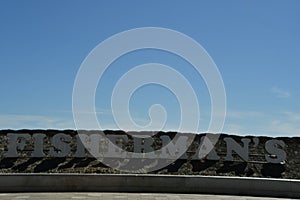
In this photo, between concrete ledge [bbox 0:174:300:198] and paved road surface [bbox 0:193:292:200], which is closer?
paved road surface [bbox 0:193:292:200]

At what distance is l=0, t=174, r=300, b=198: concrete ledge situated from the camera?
13.4 metres

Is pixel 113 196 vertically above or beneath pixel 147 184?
beneath

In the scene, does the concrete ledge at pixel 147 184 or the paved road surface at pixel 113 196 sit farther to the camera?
the concrete ledge at pixel 147 184

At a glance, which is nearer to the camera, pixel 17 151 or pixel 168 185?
pixel 168 185

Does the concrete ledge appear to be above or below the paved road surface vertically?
above

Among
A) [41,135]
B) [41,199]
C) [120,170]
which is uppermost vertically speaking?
[41,135]

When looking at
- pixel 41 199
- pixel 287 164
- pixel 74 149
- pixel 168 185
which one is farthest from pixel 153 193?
pixel 287 164

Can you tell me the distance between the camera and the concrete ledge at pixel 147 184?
529 inches

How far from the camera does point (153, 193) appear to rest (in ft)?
44.6

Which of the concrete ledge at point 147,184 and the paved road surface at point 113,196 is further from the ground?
the concrete ledge at point 147,184

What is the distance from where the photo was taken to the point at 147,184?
45.7 ft

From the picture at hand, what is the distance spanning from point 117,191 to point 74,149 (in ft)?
14.1

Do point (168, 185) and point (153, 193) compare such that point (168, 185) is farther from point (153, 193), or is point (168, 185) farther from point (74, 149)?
point (74, 149)

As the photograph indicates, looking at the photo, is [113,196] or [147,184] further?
[147,184]
